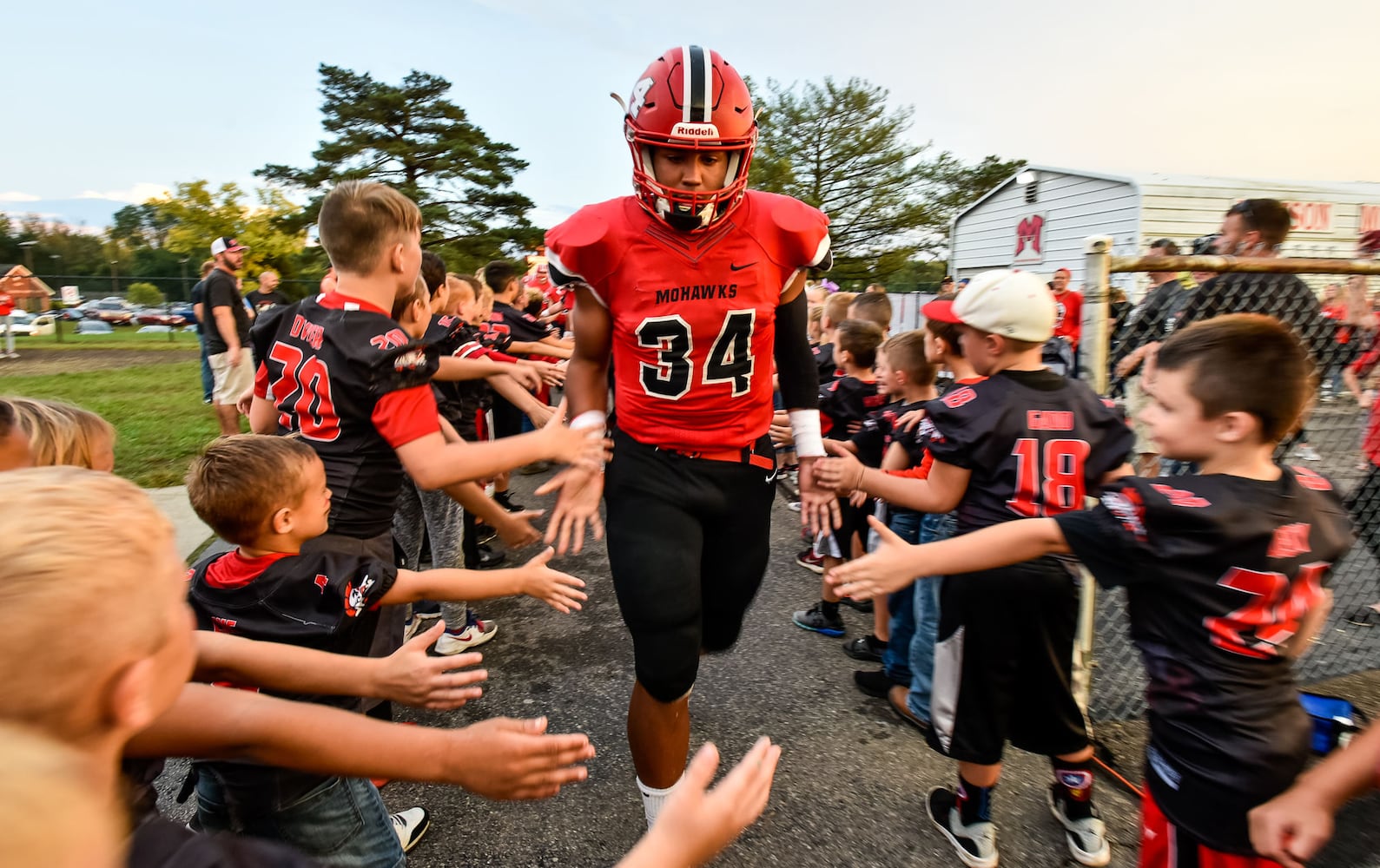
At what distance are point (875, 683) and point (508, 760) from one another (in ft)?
8.59

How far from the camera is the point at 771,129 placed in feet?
102

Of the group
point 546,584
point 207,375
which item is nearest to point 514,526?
point 546,584

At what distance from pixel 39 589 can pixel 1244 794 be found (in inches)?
87.4

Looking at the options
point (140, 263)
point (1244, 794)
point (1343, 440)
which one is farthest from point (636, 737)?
point (140, 263)

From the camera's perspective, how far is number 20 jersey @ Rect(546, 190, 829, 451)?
230 cm

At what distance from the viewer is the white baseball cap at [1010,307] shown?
7.84 ft

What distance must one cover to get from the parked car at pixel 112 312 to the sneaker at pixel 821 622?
5381 cm

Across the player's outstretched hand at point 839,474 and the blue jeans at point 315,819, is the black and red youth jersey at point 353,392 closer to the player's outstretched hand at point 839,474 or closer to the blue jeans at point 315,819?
the blue jeans at point 315,819

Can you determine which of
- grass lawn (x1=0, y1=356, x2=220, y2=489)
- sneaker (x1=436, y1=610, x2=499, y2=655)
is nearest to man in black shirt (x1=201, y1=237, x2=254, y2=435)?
grass lawn (x1=0, y1=356, x2=220, y2=489)

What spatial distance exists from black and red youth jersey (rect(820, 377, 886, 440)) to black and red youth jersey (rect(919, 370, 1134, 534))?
1.77m

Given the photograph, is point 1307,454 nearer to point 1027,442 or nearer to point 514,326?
point 1027,442

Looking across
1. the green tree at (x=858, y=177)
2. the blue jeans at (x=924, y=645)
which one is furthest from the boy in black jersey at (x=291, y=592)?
the green tree at (x=858, y=177)

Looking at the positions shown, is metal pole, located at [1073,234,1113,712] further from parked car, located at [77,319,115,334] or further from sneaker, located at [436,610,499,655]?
parked car, located at [77,319,115,334]

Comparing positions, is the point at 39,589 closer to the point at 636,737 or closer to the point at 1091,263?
the point at 636,737
